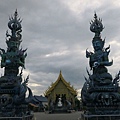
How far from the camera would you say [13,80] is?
14961mm

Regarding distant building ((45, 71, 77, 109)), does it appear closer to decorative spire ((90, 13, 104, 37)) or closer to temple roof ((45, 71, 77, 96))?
temple roof ((45, 71, 77, 96))

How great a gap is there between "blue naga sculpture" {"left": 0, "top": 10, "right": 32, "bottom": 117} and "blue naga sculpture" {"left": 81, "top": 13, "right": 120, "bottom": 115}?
4.77m

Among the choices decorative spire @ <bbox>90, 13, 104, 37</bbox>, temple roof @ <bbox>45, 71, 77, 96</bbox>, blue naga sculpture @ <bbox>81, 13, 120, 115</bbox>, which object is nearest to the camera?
blue naga sculpture @ <bbox>81, 13, 120, 115</bbox>

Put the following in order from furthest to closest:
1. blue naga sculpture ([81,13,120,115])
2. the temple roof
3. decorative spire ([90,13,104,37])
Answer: the temple roof < decorative spire ([90,13,104,37]) < blue naga sculpture ([81,13,120,115])

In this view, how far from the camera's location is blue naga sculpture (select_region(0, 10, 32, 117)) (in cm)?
1391

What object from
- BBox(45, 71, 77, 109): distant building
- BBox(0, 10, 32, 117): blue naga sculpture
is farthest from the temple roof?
BBox(0, 10, 32, 117): blue naga sculpture

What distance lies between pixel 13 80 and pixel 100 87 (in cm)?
708

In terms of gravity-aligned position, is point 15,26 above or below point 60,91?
above

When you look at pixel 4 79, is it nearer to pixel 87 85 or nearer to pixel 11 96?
pixel 11 96

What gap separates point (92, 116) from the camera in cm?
1251

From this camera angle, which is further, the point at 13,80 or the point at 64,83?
the point at 64,83

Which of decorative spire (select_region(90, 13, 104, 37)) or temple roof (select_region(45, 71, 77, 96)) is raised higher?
decorative spire (select_region(90, 13, 104, 37))

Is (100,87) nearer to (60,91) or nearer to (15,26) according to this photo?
(15,26)

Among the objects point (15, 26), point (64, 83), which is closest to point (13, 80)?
point (15, 26)
